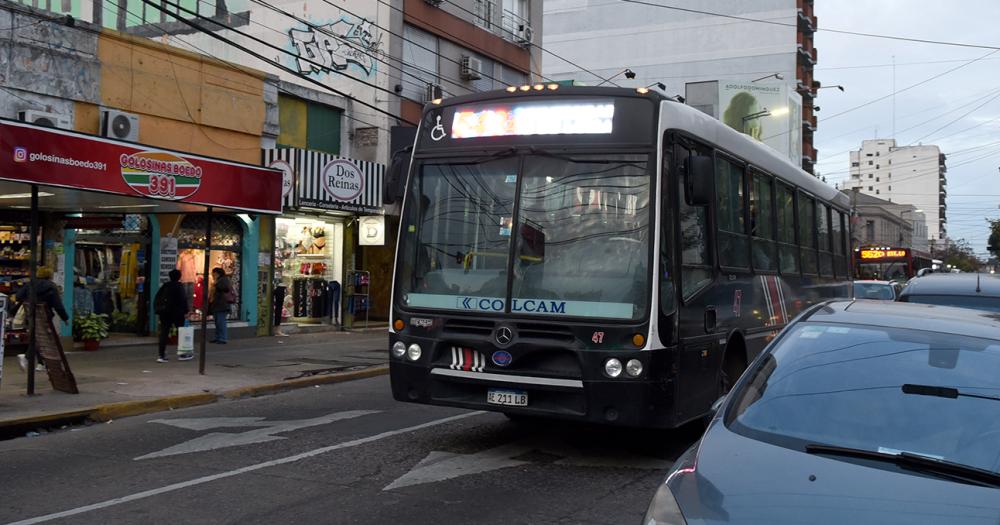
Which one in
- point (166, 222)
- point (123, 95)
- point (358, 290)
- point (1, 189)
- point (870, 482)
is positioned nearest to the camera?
point (870, 482)

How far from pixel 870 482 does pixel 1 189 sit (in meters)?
12.8

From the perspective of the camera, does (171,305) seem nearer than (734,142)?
No

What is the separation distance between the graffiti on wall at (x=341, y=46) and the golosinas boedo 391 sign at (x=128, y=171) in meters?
11.1

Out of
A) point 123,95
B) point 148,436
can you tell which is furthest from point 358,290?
point 148,436

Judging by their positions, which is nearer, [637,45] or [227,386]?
[227,386]

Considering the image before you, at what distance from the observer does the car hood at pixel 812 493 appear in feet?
10.4

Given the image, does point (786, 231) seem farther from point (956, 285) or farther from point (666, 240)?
point (666, 240)

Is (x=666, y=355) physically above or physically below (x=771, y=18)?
below

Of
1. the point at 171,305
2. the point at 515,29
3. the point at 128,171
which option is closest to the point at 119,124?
the point at 171,305

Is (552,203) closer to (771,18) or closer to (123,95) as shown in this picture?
(123,95)

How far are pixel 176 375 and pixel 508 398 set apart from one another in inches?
326

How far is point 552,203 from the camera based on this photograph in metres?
7.64

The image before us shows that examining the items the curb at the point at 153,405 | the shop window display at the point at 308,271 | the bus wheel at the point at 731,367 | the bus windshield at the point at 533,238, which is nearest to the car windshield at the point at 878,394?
the bus windshield at the point at 533,238

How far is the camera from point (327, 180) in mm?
21844
